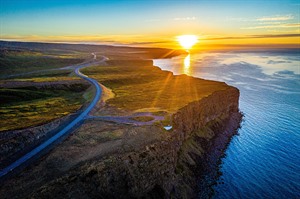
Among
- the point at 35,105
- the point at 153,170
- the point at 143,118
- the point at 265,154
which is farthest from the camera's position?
the point at 35,105

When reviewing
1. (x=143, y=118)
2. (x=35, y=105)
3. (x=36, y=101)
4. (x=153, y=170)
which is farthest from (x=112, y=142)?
(x=36, y=101)

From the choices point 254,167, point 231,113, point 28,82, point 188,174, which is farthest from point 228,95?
point 28,82

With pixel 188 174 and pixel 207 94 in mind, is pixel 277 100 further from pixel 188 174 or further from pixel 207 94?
pixel 188 174

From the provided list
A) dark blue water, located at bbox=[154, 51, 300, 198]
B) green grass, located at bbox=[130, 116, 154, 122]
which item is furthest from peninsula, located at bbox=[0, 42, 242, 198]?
dark blue water, located at bbox=[154, 51, 300, 198]

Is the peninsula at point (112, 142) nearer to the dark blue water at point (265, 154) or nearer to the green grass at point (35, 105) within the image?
the green grass at point (35, 105)

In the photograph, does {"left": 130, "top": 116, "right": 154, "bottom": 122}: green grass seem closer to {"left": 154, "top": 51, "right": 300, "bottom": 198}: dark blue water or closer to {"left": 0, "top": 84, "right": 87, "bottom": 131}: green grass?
{"left": 0, "top": 84, "right": 87, "bottom": 131}: green grass

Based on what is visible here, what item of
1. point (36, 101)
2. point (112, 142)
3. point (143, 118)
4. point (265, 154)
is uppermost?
point (112, 142)

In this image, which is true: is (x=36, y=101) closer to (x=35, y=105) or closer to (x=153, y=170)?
(x=35, y=105)

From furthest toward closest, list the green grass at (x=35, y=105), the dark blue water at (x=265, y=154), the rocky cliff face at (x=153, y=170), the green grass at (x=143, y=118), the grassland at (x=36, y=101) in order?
the green grass at (x=143, y=118) → the grassland at (x=36, y=101) → the green grass at (x=35, y=105) → the dark blue water at (x=265, y=154) → the rocky cliff face at (x=153, y=170)

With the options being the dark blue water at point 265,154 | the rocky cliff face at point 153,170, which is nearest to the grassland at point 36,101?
the rocky cliff face at point 153,170
